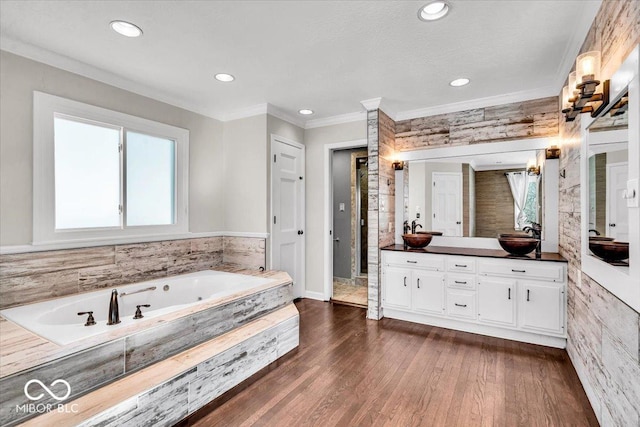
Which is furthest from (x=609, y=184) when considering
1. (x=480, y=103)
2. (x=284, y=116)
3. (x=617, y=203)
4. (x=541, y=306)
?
(x=284, y=116)

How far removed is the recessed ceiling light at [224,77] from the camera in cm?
296

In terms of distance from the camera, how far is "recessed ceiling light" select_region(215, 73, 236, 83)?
296 centimetres

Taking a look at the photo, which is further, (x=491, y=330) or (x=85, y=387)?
(x=491, y=330)

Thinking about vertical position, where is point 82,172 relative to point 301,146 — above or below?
below

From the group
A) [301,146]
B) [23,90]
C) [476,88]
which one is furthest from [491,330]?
[23,90]

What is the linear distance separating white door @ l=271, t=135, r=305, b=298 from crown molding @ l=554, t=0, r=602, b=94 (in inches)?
116

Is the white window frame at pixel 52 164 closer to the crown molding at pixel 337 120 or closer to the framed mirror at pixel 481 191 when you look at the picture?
the crown molding at pixel 337 120

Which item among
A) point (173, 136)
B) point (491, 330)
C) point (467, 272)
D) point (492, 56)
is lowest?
point (491, 330)

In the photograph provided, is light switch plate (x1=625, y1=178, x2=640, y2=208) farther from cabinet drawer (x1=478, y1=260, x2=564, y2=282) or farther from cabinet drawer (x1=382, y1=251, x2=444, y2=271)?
cabinet drawer (x1=382, y1=251, x2=444, y2=271)

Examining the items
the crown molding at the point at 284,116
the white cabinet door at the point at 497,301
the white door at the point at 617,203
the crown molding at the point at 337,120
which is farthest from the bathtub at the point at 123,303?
the white door at the point at 617,203

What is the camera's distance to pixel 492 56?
101 inches

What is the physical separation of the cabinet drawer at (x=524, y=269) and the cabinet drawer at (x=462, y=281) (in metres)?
0.12

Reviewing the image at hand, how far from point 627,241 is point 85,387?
8.96ft

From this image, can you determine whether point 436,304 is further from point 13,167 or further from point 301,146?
point 13,167
